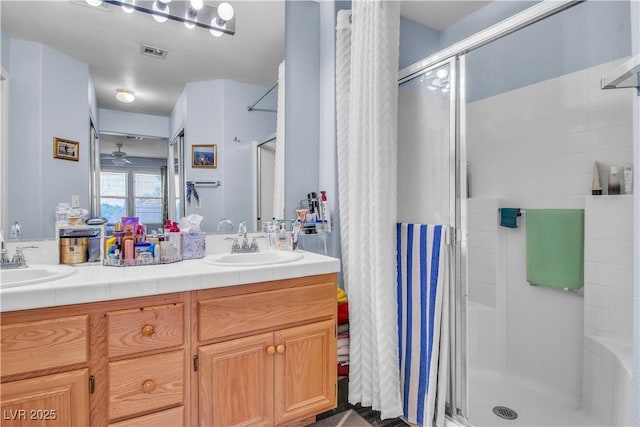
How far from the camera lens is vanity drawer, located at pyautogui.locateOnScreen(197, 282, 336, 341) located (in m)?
1.30

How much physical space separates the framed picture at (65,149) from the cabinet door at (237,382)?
109 centimetres

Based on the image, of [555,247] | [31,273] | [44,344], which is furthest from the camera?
[555,247]

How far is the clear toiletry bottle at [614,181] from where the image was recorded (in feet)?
5.69

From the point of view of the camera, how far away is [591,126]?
73.4 inches

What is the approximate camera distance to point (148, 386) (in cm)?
119

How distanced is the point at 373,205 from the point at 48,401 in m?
1.46

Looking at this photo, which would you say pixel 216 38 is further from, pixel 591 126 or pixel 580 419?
pixel 580 419

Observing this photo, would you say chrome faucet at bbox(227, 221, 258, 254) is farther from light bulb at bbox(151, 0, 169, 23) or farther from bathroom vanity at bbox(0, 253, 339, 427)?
light bulb at bbox(151, 0, 169, 23)

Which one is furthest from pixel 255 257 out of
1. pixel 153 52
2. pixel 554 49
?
pixel 554 49

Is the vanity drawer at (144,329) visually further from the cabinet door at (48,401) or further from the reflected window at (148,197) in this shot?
the reflected window at (148,197)

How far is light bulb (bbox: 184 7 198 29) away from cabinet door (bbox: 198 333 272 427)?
1659mm

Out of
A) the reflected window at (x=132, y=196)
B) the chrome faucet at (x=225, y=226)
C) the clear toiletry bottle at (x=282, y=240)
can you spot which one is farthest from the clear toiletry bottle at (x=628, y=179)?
the reflected window at (x=132, y=196)

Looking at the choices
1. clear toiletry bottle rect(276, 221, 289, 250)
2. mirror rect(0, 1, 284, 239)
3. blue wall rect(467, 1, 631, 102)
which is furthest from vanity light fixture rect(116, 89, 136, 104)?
blue wall rect(467, 1, 631, 102)

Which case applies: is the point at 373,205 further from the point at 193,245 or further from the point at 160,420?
the point at 160,420
